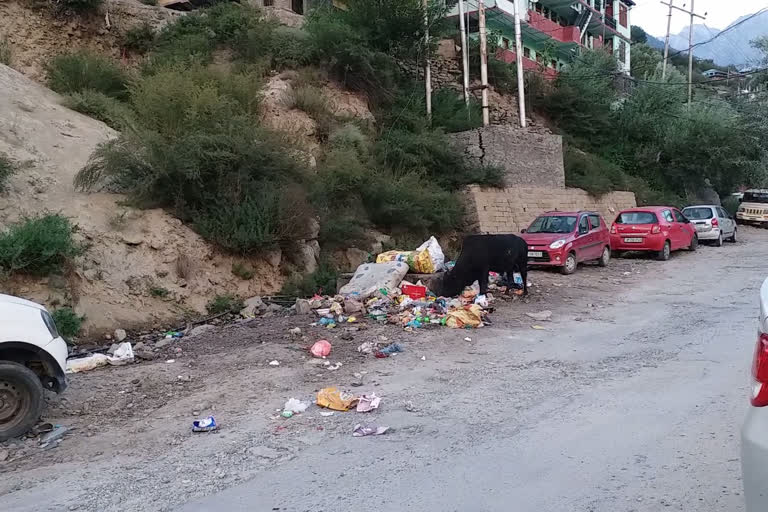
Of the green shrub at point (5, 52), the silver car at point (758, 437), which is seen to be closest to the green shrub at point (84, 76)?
the green shrub at point (5, 52)

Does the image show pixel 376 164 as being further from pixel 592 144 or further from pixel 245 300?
pixel 592 144

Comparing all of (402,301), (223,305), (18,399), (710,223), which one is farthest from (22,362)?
(710,223)

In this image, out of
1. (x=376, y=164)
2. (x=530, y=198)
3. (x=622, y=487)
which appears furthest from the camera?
(x=530, y=198)


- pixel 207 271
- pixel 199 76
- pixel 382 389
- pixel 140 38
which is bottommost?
pixel 382 389

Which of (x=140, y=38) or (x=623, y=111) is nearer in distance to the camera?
(x=140, y=38)

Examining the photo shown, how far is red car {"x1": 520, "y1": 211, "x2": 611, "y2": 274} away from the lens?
15211mm

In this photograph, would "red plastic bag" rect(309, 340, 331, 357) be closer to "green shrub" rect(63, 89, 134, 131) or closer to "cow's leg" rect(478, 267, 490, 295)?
"cow's leg" rect(478, 267, 490, 295)

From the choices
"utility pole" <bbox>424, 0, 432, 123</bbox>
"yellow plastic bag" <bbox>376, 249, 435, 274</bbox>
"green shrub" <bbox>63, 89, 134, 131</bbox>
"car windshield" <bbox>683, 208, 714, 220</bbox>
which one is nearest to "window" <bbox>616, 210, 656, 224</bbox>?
"car windshield" <bbox>683, 208, 714, 220</bbox>

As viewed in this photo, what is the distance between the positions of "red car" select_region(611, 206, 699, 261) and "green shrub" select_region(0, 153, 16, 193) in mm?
16516

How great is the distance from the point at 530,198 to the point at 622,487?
59.2 feet

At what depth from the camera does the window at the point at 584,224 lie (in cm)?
1627

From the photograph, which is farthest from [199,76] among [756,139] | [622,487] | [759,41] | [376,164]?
[759,41]

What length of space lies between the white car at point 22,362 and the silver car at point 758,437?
5407 mm

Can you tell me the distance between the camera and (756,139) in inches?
1217
